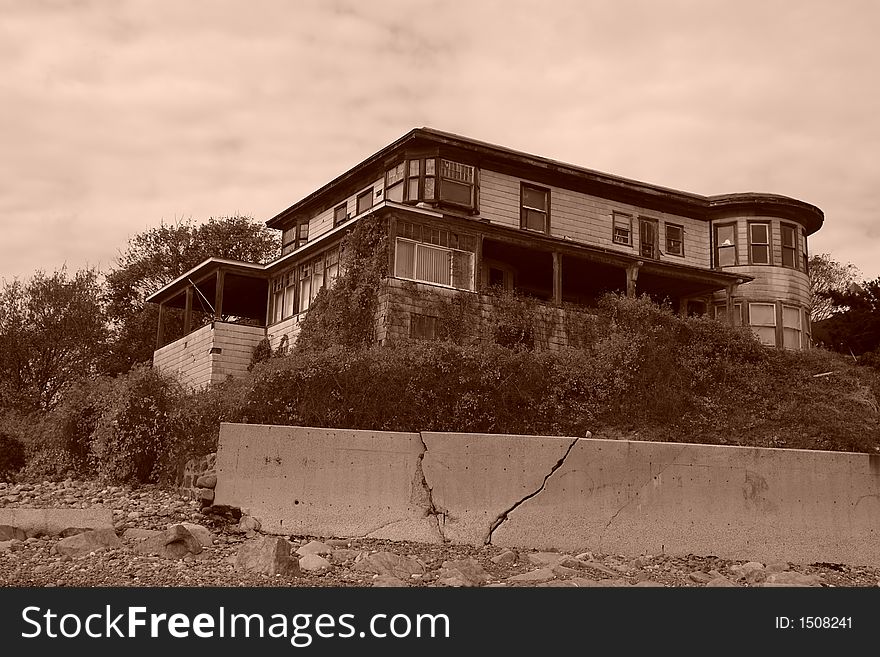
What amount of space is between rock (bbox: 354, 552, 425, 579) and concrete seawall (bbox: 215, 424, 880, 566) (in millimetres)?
1414

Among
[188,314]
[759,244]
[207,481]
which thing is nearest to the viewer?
[207,481]

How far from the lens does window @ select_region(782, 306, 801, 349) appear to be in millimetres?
29594

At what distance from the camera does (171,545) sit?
917cm

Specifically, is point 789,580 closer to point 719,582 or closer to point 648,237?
point 719,582

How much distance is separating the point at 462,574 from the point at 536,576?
0.72 m

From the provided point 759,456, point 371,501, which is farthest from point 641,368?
point 371,501

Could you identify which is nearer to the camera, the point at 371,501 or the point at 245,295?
the point at 371,501

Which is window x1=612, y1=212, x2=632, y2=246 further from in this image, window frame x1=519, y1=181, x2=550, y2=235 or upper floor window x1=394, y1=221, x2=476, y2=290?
upper floor window x1=394, y1=221, x2=476, y2=290

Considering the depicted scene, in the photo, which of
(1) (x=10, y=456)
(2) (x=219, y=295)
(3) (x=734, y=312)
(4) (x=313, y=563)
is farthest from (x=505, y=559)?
(3) (x=734, y=312)
